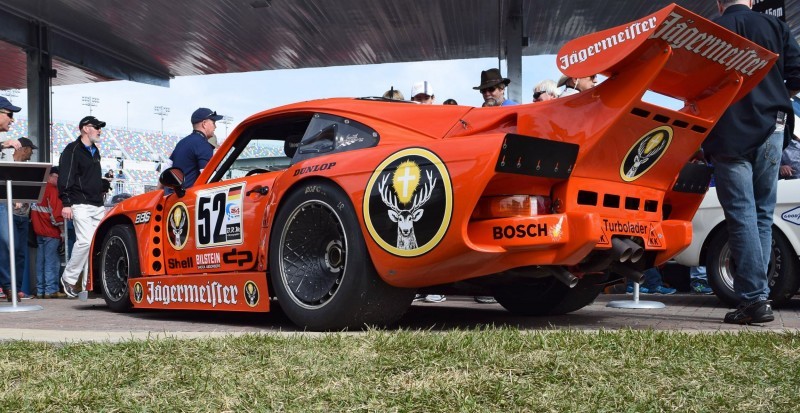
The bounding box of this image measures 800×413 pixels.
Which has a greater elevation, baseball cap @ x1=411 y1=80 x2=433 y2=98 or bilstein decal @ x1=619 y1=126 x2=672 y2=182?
baseball cap @ x1=411 y1=80 x2=433 y2=98

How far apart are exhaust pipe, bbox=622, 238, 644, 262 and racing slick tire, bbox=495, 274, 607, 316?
1.00m

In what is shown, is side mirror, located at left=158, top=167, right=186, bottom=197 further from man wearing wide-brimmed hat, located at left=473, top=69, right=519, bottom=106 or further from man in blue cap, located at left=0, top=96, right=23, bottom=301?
man in blue cap, located at left=0, top=96, right=23, bottom=301

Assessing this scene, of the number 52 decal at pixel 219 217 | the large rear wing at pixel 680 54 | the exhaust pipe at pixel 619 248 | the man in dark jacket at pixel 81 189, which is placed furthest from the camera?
the man in dark jacket at pixel 81 189

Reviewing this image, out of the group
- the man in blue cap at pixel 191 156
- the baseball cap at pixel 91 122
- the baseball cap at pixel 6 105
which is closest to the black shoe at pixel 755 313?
the man in blue cap at pixel 191 156

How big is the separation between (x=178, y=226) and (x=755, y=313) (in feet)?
12.0

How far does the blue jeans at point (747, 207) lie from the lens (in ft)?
15.2

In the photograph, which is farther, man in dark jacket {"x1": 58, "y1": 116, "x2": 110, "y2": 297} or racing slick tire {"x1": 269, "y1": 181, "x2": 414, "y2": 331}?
man in dark jacket {"x1": 58, "y1": 116, "x2": 110, "y2": 297}

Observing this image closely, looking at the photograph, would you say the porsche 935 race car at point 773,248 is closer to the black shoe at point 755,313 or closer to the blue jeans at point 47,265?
the black shoe at point 755,313

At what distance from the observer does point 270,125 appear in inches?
214

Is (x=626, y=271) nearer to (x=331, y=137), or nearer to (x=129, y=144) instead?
(x=331, y=137)

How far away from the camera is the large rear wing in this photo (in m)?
3.60

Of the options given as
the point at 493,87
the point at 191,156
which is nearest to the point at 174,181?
the point at 191,156

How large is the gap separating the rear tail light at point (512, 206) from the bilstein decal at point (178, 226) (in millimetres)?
2425

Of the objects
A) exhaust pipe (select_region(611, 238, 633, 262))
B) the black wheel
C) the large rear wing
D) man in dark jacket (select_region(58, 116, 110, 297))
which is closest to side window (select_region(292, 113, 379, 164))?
the large rear wing
